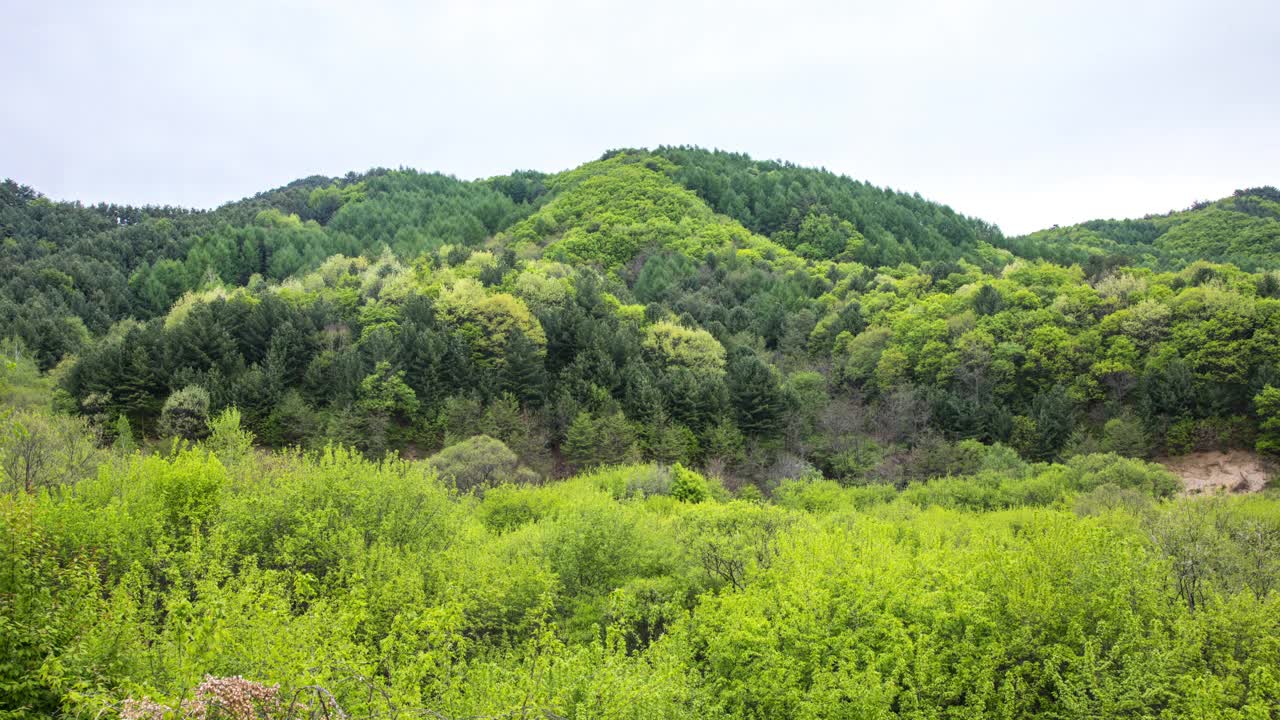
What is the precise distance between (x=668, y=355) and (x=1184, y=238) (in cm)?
10632

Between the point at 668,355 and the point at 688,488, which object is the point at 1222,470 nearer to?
the point at 688,488

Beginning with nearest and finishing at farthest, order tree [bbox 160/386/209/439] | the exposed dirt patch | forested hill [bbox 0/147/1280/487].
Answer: the exposed dirt patch < tree [bbox 160/386/209/439] < forested hill [bbox 0/147/1280/487]

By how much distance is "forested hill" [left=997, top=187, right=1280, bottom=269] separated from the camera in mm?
102500

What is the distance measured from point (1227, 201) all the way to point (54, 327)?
18254cm

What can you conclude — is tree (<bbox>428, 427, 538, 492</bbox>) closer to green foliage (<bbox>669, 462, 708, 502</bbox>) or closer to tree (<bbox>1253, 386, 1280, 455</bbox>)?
green foliage (<bbox>669, 462, 708, 502</bbox>)

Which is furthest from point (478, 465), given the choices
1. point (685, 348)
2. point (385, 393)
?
point (685, 348)

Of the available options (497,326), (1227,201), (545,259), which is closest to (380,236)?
(545,259)

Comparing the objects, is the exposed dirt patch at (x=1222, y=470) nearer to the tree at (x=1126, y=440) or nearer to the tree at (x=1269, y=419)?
the tree at (x=1269, y=419)

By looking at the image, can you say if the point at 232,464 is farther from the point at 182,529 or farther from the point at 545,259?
the point at 545,259

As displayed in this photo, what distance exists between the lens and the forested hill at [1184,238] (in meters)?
102

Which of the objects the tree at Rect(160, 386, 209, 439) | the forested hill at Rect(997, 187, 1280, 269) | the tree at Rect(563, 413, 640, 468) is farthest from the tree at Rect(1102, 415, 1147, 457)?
the tree at Rect(160, 386, 209, 439)

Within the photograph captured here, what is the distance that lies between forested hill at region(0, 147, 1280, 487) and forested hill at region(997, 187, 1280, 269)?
473 cm

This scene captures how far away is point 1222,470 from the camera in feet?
174

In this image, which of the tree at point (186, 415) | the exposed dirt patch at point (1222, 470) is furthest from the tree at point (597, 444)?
the exposed dirt patch at point (1222, 470)
